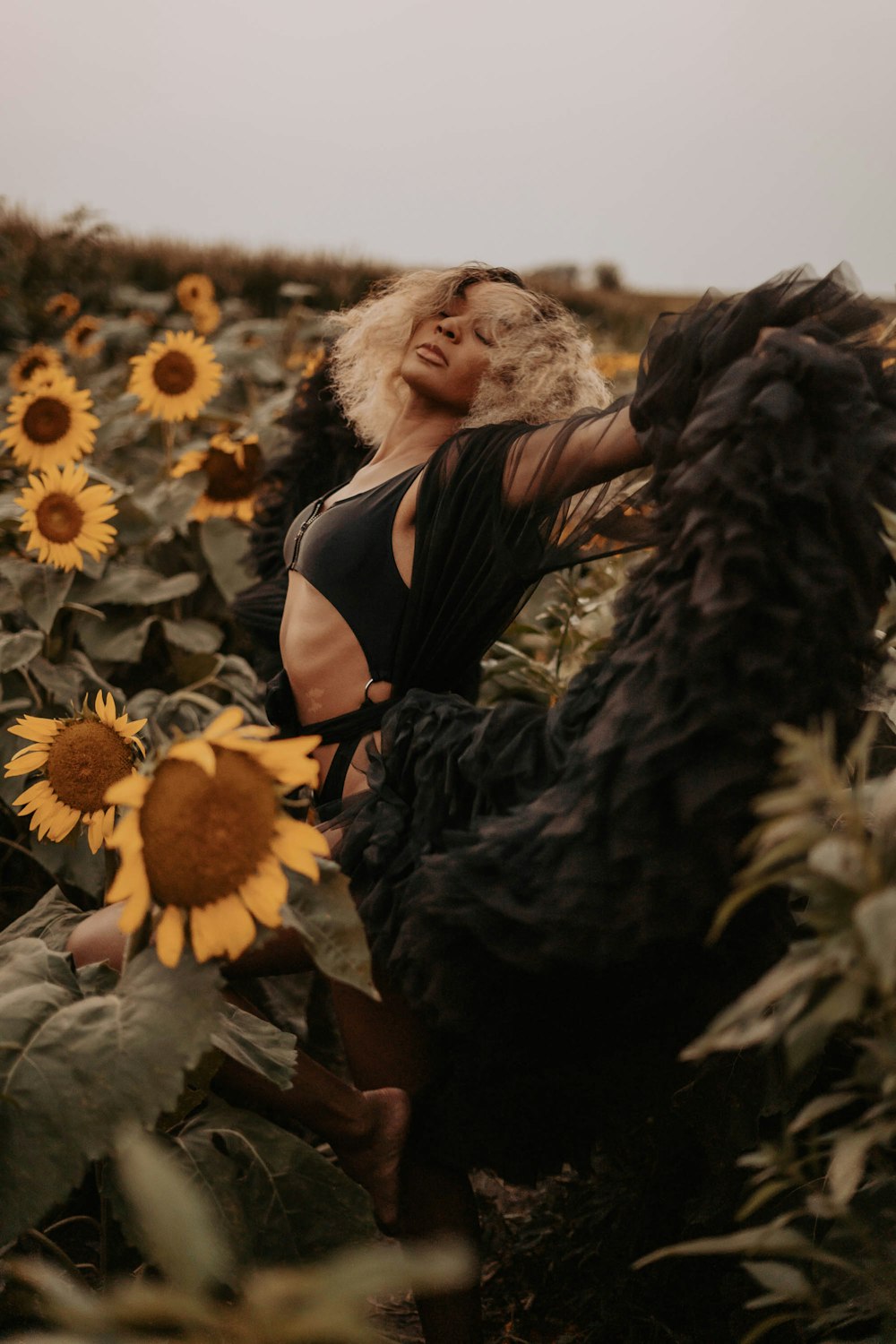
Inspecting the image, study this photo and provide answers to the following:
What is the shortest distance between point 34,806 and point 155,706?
101cm

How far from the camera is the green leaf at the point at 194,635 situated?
10.1 ft

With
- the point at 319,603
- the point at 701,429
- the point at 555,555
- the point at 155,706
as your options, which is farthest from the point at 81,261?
the point at 701,429

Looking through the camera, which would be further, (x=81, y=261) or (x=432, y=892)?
(x=81, y=261)

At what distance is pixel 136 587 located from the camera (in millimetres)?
3010

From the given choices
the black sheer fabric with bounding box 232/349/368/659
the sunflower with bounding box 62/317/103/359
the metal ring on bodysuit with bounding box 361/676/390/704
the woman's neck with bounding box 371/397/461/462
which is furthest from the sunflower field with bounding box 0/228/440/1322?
the sunflower with bounding box 62/317/103/359

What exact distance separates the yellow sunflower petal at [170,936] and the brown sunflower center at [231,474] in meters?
2.28

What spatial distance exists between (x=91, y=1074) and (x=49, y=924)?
1.84ft

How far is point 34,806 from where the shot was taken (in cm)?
174

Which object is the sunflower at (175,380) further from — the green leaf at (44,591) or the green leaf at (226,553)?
the green leaf at (44,591)

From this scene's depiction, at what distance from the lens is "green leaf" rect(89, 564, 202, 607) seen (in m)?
2.95

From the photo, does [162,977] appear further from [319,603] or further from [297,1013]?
[297,1013]

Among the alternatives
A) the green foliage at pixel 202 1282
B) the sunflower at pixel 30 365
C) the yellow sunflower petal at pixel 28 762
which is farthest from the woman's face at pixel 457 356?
the sunflower at pixel 30 365

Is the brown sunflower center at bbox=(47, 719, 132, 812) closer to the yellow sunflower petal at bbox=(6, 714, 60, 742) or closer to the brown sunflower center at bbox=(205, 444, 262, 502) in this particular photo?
the yellow sunflower petal at bbox=(6, 714, 60, 742)

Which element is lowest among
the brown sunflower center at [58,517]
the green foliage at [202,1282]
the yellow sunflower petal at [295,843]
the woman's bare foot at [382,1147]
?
the woman's bare foot at [382,1147]
